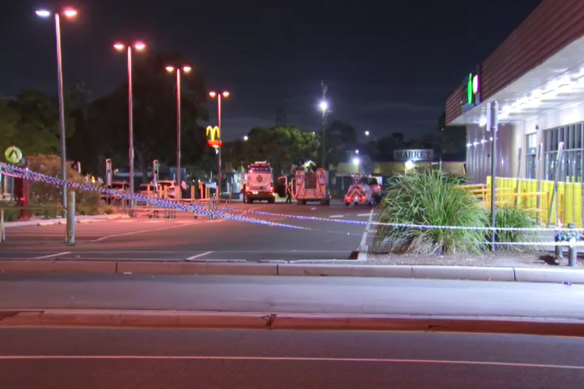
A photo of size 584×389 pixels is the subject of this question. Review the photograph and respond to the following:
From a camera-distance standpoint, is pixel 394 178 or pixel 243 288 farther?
pixel 394 178

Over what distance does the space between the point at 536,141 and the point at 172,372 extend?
26921 mm

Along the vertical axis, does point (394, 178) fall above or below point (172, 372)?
above

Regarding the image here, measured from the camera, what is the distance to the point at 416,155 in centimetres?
8425

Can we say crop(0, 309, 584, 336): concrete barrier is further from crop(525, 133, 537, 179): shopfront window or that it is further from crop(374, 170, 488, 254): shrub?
crop(525, 133, 537, 179): shopfront window

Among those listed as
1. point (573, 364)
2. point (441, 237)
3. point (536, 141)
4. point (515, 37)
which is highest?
point (515, 37)

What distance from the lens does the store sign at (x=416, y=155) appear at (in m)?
80.3

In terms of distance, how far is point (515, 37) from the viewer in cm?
2253

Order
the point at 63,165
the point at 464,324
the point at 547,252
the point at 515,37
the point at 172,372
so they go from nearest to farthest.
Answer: the point at 172,372, the point at 464,324, the point at 547,252, the point at 515,37, the point at 63,165

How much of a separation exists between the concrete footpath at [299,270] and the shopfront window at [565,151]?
11.8m

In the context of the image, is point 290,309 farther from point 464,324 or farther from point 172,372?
point 172,372

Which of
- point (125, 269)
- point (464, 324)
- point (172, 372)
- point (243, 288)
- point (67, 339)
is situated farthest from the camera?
point (125, 269)

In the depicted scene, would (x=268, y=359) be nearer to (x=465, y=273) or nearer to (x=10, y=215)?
(x=465, y=273)

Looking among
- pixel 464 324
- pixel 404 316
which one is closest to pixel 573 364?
pixel 464 324

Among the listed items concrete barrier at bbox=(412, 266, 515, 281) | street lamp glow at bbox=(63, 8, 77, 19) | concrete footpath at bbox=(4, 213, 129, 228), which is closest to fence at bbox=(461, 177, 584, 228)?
concrete barrier at bbox=(412, 266, 515, 281)
